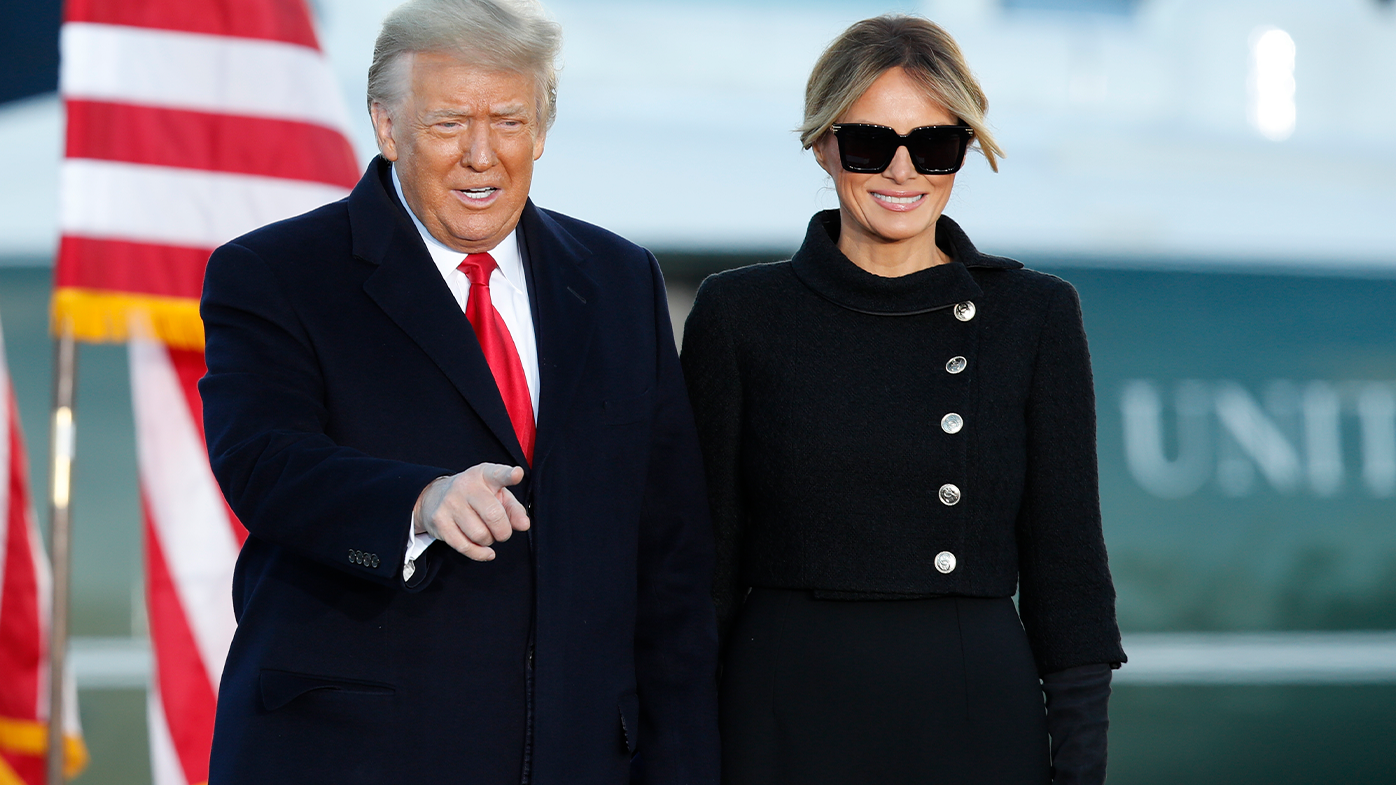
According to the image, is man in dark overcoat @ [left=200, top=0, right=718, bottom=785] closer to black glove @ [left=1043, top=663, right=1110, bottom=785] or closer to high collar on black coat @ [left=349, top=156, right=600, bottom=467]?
high collar on black coat @ [left=349, top=156, right=600, bottom=467]

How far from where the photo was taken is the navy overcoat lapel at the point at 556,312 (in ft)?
4.40

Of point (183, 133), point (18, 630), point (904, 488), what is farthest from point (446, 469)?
point (18, 630)

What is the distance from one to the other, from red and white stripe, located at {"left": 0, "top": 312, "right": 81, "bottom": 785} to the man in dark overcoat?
6.31 ft

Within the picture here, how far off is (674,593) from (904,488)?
295mm

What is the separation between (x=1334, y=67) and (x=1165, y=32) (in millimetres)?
663

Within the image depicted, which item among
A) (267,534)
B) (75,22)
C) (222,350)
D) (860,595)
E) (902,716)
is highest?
(75,22)

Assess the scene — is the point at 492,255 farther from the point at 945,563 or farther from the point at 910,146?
the point at 945,563

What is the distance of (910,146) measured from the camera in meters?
1.51

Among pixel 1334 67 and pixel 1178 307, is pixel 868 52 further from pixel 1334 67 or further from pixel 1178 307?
pixel 1334 67

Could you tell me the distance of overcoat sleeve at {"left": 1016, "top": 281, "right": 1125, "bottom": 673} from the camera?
1.48 meters

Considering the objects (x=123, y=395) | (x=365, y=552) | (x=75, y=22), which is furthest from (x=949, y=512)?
(x=123, y=395)

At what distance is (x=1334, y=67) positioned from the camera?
4840mm

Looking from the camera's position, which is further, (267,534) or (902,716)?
(902,716)

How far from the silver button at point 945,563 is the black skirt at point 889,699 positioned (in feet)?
0.13
